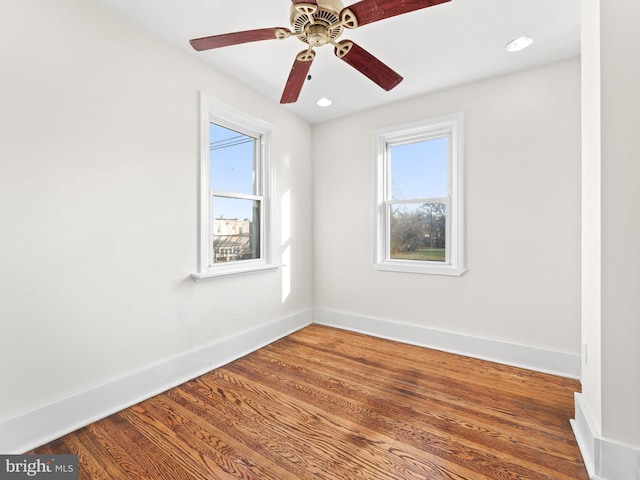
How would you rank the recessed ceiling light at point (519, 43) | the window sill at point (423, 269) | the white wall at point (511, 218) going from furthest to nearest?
the window sill at point (423, 269) < the white wall at point (511, 218) < the recessed ceiling light at point (519, 43)

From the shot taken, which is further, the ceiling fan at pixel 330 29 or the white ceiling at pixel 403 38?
the white ceiling at pixel 403 38

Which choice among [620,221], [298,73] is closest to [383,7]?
[298,73]

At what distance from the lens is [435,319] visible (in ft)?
9.96

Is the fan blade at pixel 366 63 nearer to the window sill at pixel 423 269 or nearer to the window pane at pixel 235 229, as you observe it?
the window pane at pixel 235 229

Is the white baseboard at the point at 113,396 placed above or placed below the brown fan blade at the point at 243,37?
below

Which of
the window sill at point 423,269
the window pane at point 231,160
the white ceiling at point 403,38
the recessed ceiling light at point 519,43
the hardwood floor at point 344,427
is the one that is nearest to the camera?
the hardwood floor at point 344,427

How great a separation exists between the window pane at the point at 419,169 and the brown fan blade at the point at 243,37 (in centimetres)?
213

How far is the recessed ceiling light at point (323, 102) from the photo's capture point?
315 centimetres

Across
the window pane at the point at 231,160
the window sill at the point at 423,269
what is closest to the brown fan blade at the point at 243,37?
the window pane at the point at 231,160

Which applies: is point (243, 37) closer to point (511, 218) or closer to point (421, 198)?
point (421, 198)

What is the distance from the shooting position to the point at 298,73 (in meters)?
1.86

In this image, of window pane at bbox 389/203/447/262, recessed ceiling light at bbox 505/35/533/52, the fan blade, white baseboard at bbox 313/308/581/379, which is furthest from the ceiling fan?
white baseboard at bbox 313/308/581/379

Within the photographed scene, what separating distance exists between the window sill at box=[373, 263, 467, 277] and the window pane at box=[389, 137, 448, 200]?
2.50 ft

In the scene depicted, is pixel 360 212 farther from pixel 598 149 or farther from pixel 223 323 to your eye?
pixel 598 149
